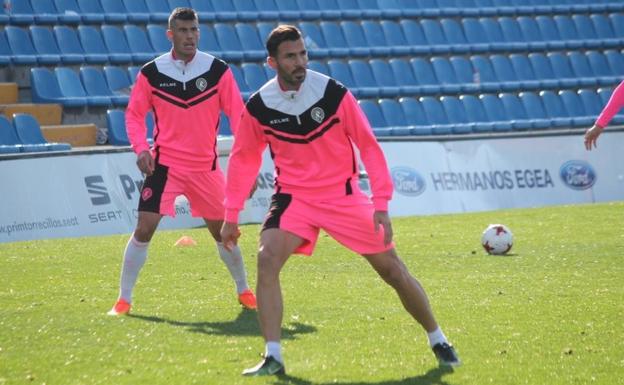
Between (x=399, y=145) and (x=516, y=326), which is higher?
(x=399, y=145)

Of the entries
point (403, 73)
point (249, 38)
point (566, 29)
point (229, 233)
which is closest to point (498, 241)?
point (229, 233)

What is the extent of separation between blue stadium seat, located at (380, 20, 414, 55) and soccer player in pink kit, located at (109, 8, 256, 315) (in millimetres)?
15715

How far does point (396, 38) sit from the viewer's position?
83.3ft

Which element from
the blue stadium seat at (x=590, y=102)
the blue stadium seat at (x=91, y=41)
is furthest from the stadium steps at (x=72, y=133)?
the blue stadium seat at (x=590, y=102)

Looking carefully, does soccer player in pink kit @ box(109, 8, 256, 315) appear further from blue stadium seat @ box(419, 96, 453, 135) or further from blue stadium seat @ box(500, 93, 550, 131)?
blue stadium seat @ box(500, 93, 550, 131)

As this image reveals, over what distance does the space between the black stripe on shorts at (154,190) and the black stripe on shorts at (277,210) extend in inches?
95.0

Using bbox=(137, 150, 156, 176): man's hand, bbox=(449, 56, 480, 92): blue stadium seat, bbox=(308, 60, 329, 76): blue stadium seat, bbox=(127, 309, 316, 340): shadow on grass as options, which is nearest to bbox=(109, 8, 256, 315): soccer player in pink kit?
bbox=(137, 150, 156, 176): man's hand

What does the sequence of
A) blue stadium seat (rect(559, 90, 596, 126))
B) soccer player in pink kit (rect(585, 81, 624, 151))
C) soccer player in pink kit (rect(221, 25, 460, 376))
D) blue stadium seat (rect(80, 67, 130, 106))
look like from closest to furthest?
1. soccer player in pink kit (rect(221, 25, 460, 376))
2. soccer player in pink kit (rect(585, 81, 624, 151))
3. blue stadium seat (rect(80, 67, 130, 106))
4. blue stadium seat (rect(559, 90, 596, 126))

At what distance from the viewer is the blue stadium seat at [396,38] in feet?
81.9

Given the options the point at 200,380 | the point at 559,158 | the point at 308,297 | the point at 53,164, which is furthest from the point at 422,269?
the point at 559,158

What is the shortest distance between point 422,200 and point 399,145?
38.1 inches

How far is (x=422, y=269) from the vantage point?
38.0 feet

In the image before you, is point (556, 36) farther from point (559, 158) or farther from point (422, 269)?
point (422, 269)

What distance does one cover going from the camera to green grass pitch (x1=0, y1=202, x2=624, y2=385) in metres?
6.77
